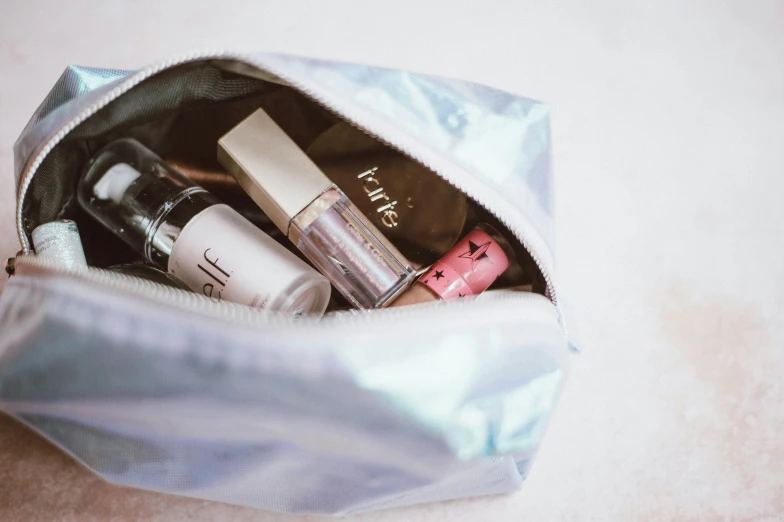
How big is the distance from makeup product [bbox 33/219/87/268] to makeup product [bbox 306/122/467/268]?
7.7 inches

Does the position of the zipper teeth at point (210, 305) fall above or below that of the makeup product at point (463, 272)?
above

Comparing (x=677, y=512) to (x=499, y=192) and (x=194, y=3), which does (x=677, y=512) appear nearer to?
(x=499, y=192)

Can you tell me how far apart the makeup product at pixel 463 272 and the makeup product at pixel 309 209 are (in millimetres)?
16

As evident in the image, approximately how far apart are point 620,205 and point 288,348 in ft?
1.56

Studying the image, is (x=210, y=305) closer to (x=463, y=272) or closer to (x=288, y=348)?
(x=288, y=348)

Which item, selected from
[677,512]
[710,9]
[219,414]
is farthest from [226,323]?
[710,9]

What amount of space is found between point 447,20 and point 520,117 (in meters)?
0.33

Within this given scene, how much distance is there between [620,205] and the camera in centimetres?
70

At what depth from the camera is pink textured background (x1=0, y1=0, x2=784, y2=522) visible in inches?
24.0

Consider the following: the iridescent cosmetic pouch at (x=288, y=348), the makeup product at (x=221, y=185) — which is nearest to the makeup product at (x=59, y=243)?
the iridescent cosmetic pouch at (x=288, y=348)

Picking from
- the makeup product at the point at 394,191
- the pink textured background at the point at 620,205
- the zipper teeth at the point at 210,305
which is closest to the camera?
the zipper teeth at the point at 210,305

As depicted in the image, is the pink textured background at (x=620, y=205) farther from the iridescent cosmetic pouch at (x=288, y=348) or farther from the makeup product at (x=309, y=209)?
the makeup product at (x=309, y=209)

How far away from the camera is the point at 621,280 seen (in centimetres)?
67

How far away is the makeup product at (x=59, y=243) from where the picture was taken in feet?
1.45
